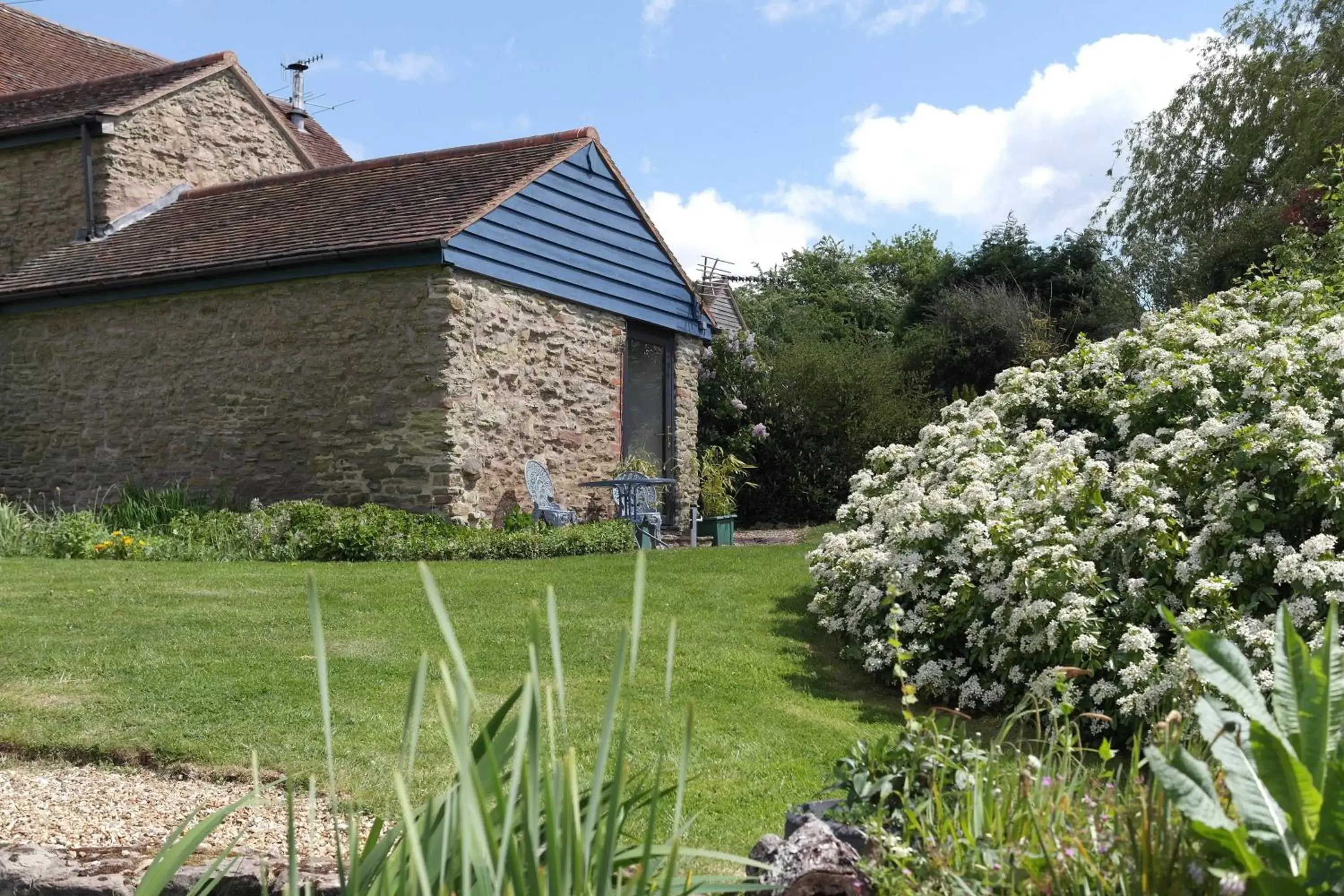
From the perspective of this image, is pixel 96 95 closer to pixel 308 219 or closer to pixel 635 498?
pixel 308 219

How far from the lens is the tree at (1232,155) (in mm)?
19922

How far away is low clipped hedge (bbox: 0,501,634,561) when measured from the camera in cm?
1070

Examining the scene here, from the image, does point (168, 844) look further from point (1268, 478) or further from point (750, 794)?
point (1268, 478)

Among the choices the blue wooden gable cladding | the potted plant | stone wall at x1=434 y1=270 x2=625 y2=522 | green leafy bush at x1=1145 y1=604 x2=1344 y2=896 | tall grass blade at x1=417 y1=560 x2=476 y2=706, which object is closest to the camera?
tall grass blade at x1=417 y1=560 x2=476 y2=706

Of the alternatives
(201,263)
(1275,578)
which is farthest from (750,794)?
(201,263)

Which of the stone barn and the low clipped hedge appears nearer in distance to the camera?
the low clipped hedge

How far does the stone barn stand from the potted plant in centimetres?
31

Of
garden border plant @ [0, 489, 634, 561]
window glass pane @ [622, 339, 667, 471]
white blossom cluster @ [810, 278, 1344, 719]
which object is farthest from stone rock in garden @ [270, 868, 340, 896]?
window glass pane @ [622, 339, 667, 471]

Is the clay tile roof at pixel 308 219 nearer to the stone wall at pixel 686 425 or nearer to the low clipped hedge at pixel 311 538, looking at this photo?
the low clipped hedge at pixel 311 538

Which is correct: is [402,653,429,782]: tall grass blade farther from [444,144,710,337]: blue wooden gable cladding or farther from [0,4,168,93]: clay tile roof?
[0,4,168,93]: clay tile roof

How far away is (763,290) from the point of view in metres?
37.3

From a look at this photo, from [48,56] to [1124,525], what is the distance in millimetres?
19063

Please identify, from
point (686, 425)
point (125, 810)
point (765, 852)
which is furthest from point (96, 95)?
point (765, 852)

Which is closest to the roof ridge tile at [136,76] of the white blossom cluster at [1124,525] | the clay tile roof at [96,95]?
the clay tile roof at [96,95]
